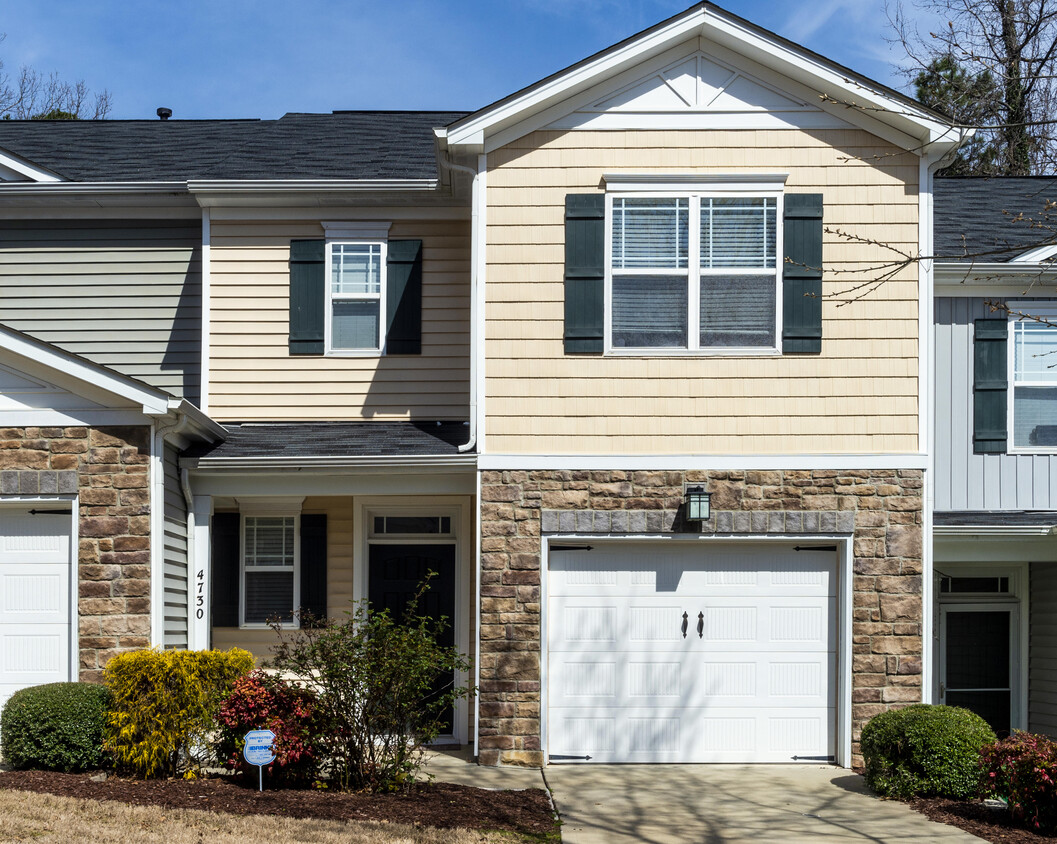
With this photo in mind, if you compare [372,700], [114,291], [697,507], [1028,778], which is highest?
[114,291]

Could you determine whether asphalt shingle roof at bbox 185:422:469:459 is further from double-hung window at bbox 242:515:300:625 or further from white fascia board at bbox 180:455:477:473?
double-hung window at bbox 242:515:300:625

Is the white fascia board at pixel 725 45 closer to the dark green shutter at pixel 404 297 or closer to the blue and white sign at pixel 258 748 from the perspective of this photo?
the dark green shutter at pixel 404 297

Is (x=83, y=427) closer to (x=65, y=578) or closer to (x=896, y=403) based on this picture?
(x=65, y=578)

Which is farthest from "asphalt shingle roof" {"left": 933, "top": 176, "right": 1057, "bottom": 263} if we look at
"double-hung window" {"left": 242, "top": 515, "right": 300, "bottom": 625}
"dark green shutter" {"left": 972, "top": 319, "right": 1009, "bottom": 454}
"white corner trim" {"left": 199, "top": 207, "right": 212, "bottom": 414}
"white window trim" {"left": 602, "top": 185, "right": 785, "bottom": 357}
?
"white corner trim" {"left": 199, "top": 207, "right": 212, "bottom": 414}

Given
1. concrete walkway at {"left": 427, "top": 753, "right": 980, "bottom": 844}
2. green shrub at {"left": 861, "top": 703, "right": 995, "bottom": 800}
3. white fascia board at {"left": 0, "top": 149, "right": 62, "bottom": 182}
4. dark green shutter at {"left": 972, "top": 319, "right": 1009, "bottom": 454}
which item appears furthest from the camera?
white fascia board at {"left": 0, "top": 149, "right": 62, "bottom": 182}

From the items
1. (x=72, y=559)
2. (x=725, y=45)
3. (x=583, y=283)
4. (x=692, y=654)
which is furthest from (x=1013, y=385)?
(x=72, y=559)

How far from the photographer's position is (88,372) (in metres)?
9.73

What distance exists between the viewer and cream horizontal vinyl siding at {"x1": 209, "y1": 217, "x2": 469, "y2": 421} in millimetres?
11961

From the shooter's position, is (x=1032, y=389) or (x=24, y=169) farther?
(x=24, y=169)

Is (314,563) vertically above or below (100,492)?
below

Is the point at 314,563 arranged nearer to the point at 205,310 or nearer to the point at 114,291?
the point at 205,310

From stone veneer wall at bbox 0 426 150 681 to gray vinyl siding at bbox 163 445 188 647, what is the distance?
14.9 inches

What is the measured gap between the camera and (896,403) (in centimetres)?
1045

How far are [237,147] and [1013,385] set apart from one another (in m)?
9.26
